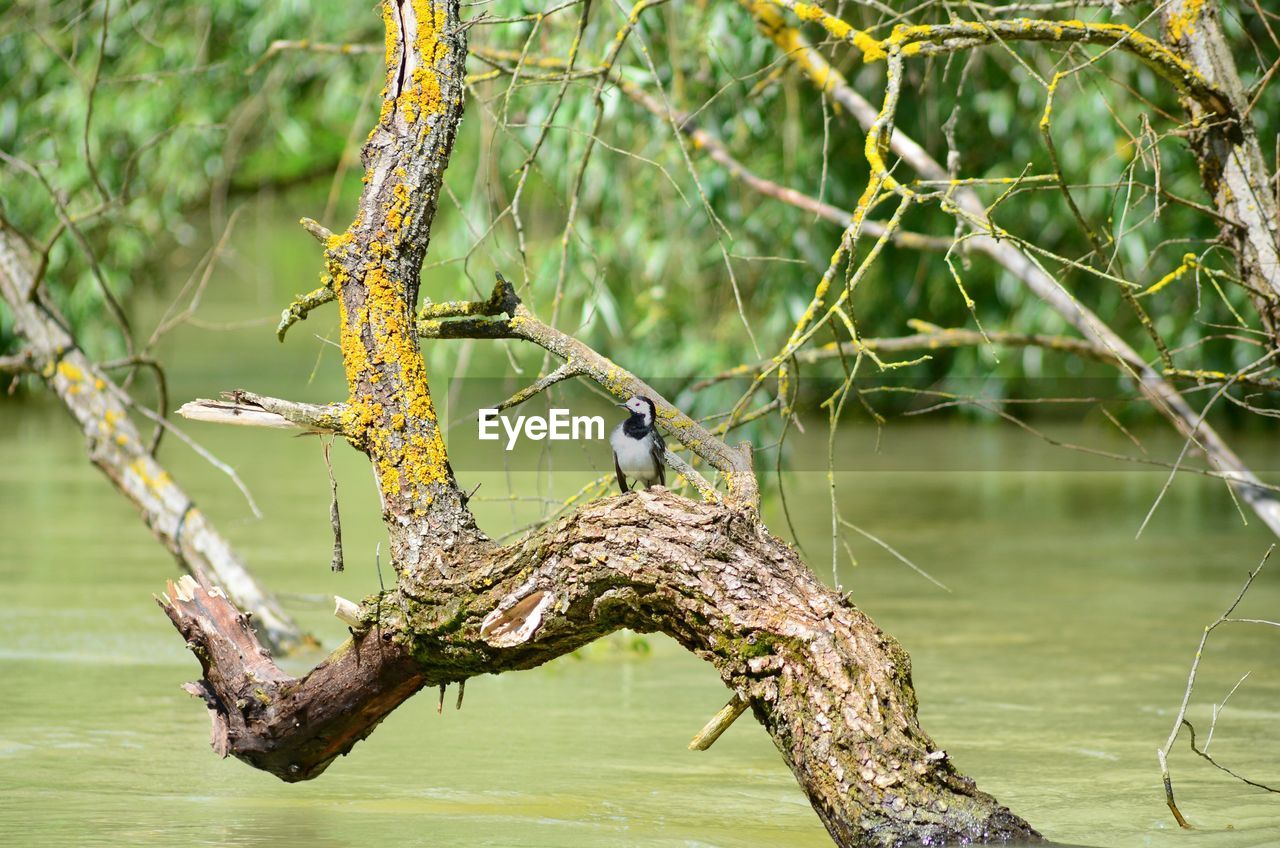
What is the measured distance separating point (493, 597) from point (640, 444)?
17.9 inches

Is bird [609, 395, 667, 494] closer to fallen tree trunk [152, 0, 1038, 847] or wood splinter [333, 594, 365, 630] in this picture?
fallen tree trunk [152, 0, 1038, 847]

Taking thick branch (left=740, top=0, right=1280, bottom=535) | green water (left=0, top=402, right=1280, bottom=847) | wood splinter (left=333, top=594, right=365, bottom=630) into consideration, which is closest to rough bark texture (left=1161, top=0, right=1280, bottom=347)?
thick branch (left=740, top=0, right=1280, bottom=535)

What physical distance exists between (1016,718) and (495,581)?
2.27 metres

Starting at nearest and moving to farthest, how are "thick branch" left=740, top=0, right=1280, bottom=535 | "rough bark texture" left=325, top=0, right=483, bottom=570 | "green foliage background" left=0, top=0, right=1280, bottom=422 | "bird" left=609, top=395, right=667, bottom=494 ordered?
"rough bark texture" left=325, top=0, right=483, bottom=570
"bird" left=609, top=395, right=667, bottom=494
"thick branch" left=740, top=0, right=1280, bottom=535
"green foliage background" left=0, top=0, right=1280, bottom=422

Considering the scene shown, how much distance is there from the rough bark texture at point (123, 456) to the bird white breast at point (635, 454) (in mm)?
2406

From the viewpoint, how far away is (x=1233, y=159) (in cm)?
403

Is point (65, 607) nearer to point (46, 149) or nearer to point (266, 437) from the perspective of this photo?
point (46, 149)

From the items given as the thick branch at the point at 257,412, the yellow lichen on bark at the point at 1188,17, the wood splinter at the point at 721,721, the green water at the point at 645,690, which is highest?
the yellow lichen on bark at the point at 1188,17

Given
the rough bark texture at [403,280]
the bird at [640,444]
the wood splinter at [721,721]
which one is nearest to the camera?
the wood splinter at [721,721]

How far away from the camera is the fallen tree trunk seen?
295 cm

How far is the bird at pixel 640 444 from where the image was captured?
134 inches

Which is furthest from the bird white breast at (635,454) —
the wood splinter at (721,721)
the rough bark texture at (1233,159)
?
the rough bark texture at (1233,159)

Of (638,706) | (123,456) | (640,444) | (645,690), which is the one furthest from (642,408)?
(123,456)

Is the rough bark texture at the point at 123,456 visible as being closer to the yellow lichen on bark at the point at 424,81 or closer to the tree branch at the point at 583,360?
the tree branch at the point at 583,360
